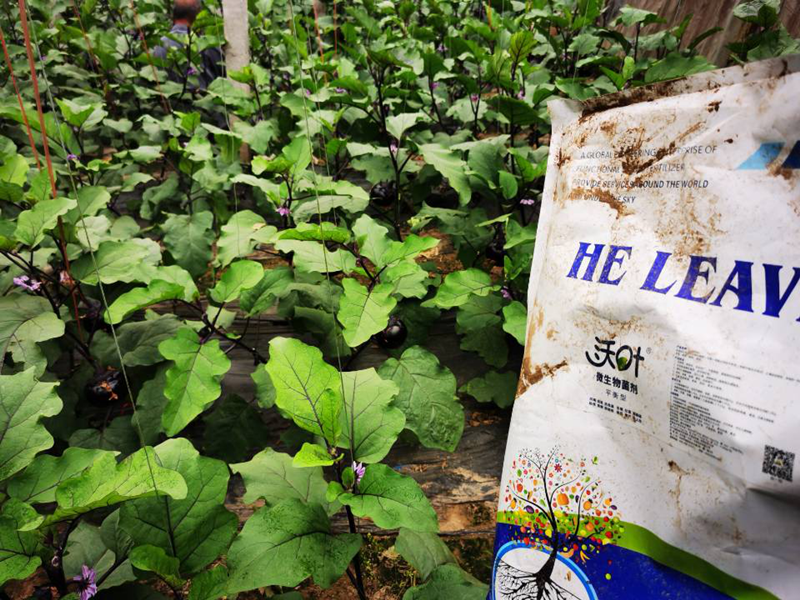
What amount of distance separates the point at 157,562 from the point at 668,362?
0.85 meters

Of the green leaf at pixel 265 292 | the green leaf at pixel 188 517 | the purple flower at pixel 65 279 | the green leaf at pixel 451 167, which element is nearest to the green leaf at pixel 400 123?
the green leaf at pixel 451 167

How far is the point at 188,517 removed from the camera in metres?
0.86

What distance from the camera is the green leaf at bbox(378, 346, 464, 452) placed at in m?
1.22

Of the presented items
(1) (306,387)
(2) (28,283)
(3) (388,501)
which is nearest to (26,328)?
(2) (28,283)

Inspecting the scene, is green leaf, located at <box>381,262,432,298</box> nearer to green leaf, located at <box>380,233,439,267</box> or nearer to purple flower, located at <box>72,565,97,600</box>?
green leaf, located at <box>380,233,439,267</box>

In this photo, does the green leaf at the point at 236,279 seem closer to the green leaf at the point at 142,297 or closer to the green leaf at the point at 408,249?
the green leaf at the point at 142,297

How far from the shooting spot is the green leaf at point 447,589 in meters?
0.89

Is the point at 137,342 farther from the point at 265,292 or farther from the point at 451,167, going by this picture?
the point at 451,167

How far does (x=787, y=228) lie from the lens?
0.58m

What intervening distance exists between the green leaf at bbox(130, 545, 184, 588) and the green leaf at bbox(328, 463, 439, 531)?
0.27 meters

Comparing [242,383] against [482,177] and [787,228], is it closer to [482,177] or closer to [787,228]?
[482,177]

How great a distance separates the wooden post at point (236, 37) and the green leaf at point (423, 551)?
228cm

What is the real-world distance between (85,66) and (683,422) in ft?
14.5

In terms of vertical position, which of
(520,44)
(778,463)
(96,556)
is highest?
(520,44)
